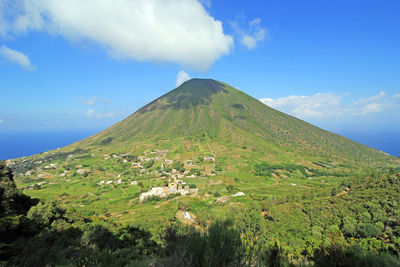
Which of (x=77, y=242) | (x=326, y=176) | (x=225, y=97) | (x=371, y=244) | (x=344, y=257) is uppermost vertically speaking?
(x=225, y=97)

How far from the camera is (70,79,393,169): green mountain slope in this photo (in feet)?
325

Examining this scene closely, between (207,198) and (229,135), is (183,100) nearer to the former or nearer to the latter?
(229,135)

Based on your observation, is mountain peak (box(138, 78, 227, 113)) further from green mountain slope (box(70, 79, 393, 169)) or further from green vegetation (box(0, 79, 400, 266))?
green vegetation (box(0, 79, 400, 266))

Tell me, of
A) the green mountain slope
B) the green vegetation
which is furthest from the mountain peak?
the green vegetation

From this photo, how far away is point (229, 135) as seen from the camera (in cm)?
12156

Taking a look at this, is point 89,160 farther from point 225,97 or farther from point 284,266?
point 225,97

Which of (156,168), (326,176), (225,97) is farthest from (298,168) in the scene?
(225,97)

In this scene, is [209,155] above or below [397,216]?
above

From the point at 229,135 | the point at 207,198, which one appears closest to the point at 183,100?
the point at 229,135

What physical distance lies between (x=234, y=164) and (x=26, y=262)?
244 feet

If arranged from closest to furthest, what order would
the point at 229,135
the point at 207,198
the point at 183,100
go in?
the point at 207,198
the point at 229,135
the point at 183,100

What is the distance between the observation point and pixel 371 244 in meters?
17.9

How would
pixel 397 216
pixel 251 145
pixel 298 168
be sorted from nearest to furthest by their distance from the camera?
1. pixel 397 216
2. pixel 298 168
3. pixel 251 145

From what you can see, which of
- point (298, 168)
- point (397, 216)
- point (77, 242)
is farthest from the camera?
point (298, 168)
